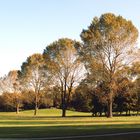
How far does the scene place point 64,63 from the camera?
8025 centimetres

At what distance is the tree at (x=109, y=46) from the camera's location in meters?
65.2

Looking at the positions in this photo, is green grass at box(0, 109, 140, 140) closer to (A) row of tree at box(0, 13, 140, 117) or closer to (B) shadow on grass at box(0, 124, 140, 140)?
(B) shadow on grass at box(0, 124, 140, 140)

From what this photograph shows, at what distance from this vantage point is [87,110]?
4432 inches

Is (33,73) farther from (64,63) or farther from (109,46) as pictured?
(109,46)

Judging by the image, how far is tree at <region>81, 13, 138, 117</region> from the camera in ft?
214

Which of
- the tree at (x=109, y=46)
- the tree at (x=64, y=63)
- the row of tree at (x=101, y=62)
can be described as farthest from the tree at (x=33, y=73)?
the tree at (x=109, y=46)

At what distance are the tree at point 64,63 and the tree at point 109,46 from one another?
46.0ft

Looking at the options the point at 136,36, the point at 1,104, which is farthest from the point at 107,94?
the point at 1,104

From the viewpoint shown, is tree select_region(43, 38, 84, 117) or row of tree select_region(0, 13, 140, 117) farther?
tree select_region(43, 38, 84, 117)

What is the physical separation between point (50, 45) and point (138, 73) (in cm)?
2174

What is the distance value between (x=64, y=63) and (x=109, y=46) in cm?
1664

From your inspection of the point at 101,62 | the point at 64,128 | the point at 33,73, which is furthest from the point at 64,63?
the point at 64,128

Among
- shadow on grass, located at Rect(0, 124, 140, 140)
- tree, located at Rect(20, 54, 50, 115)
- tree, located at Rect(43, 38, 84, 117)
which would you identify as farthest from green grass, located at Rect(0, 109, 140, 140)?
tree, located at Rect(20, 54, 50, 115)

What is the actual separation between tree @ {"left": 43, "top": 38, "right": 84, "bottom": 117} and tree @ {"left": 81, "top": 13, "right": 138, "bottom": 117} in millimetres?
14031
